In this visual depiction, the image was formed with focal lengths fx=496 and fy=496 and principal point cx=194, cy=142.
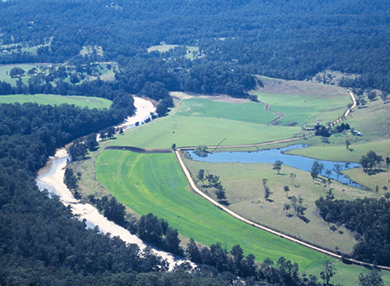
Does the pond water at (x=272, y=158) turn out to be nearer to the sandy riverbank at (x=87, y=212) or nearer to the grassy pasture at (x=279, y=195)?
the grassy pasture at (x=279, y=195)

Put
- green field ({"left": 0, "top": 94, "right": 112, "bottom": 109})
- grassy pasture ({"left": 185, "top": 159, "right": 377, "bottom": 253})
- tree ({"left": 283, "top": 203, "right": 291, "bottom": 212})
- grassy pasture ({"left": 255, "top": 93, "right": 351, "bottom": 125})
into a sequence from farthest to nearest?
green field ({"left": 0, "top": 94, "right": 112, "bottom": 109}), grassy pasture ({"left": 255, "top": 93, "right": 351, "bottom": 125}), tree ({"left": 283, "top": 203, "right": 291, "bottom": 212}), grassy pasture ({"left": 185, "top": 159, "right": 377, "bottom": 253})

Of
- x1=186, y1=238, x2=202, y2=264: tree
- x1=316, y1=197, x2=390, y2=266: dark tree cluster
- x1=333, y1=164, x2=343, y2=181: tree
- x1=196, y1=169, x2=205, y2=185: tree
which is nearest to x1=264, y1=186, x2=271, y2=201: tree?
x1=316, y1=197, x2=390, y2=266: dark tree cluster

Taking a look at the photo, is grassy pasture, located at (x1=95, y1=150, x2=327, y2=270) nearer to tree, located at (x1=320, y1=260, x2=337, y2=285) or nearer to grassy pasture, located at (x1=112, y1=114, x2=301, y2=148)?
tree, located at (x1=320, y1=260, x2=337, y2=285)

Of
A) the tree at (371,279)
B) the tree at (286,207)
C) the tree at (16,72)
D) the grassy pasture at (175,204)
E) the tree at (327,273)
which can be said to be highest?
the tree at (371,279)

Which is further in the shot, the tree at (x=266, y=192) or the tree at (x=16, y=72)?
the tree at (x=16, y=72)

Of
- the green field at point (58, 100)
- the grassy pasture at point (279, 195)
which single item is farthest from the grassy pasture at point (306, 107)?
the green field at point (58, 100)

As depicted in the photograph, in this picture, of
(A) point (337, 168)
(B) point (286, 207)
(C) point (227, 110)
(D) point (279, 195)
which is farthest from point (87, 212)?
(C) point (227, 110)
